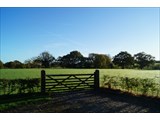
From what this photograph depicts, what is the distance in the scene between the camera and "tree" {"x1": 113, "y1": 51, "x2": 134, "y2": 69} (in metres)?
73.5

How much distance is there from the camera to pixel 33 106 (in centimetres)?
1393

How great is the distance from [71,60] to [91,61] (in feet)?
23.9

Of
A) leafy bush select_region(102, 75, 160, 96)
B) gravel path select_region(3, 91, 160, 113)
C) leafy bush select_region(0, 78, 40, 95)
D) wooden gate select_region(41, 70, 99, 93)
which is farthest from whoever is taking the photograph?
wooden gate select_region(41, 70, 99, 93)

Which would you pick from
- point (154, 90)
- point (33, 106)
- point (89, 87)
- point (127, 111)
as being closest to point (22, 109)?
point (33, 106)

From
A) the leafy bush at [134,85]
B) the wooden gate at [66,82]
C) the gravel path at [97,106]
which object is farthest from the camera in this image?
the wooden gate at [66,82]

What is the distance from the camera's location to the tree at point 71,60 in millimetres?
68188

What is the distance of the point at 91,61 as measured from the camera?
65.1m

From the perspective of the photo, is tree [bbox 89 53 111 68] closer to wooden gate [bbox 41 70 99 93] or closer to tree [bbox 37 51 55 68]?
tree [bbox 37 51 55 68]

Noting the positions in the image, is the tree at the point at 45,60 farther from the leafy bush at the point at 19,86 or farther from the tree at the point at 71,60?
the leafy bush at the point at 19,86

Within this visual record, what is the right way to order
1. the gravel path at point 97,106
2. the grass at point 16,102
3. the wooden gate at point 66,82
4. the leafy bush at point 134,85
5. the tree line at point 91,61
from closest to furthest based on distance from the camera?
the gravel path at point 97,106 → the grass at point 16,102 → the leafy bush at point 134,85 → the wooden gate at point 66,82 → the tree line at point 91,61

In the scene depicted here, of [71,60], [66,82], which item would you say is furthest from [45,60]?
[66,82]

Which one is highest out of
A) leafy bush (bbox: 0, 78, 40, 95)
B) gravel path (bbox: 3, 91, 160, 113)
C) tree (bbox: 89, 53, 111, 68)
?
tree (bbox: 89, 53, 111, 68)

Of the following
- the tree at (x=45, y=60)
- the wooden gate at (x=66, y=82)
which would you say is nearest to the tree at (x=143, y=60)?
the tree at (x=45, y=60)

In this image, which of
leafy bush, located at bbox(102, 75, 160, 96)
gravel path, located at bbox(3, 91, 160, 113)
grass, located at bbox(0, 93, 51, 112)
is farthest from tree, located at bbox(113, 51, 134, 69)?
gravel path, located at bbox(3, 91, 160, 113)
